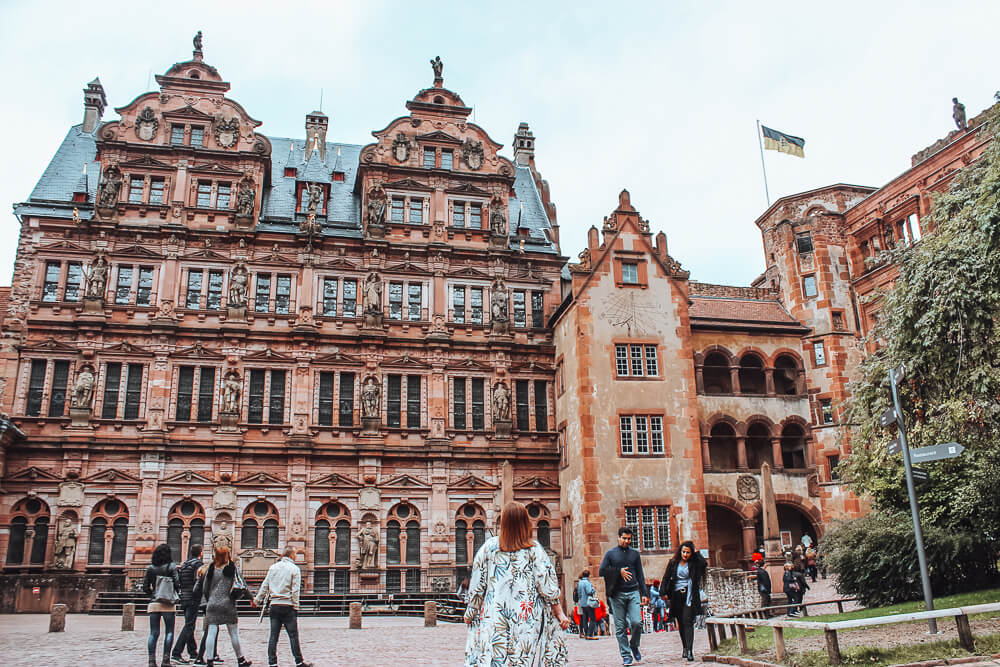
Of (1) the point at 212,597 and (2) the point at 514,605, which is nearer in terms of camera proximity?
(2) the point at 514,605

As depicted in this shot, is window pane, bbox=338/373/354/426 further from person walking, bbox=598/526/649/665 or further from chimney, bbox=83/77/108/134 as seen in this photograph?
person walking, bbox=598/526/649/665

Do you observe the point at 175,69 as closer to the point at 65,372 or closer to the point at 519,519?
the point at 65,372

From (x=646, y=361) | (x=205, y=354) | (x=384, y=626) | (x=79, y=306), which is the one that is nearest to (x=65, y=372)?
(x=79, y=306)

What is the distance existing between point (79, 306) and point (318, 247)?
32.1ft

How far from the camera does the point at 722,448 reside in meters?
38.2

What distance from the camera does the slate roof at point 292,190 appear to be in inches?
1419

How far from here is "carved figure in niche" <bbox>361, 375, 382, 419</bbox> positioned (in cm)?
3466

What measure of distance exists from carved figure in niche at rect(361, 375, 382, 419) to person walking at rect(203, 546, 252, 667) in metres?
20.6

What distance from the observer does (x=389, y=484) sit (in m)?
34.2

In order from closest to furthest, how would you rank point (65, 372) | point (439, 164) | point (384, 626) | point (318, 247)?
point (384, 626) < point (65, 372) < point (318, 247) < point (439, 164)

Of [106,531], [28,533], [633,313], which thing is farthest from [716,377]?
[28,533]

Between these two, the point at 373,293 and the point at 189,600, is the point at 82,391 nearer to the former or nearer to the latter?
the point at 373,293

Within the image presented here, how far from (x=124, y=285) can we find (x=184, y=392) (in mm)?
5234

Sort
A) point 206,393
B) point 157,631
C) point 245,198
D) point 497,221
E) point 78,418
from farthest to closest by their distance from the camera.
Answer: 1. point 497,221
2. point 245,198
3. point 206,393
4. point 78,418
5. point 157,631
